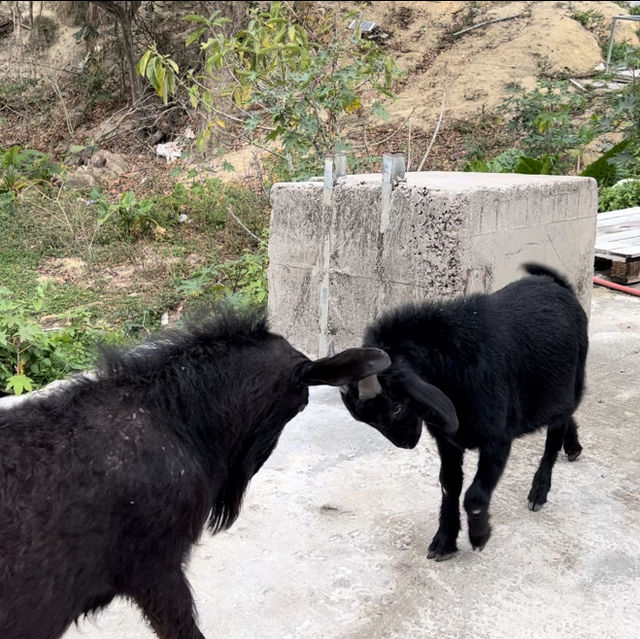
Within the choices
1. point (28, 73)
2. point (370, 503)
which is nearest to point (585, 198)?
point (370, 503)

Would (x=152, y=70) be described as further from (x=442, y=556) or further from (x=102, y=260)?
(x=442, y=556)

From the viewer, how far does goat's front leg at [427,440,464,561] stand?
3088mm

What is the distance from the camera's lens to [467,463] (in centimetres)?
388

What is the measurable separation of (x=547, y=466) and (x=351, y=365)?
164cm

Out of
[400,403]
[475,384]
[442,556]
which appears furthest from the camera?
[442,556]

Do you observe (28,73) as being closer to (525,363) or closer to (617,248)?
(617,248)

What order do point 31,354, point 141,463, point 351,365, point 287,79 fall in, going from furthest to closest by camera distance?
point 287,79, point 31,354, point 351,365, point 141,463

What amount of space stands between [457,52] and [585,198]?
468 inches

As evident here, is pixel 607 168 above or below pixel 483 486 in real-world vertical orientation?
below

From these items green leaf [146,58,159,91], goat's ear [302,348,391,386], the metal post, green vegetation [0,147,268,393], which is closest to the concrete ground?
goat's ear [302,348,391,386]

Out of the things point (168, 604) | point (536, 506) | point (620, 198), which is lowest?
point (620, 198)

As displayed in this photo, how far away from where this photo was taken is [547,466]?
3.45m

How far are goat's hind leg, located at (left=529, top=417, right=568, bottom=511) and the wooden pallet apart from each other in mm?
3394

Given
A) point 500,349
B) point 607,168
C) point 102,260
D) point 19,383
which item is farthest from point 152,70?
point 607,168
